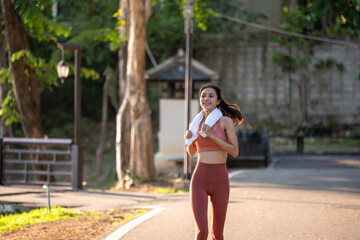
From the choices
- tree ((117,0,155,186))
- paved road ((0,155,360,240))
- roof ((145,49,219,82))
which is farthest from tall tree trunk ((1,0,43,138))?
roof ((145,49,219,82))

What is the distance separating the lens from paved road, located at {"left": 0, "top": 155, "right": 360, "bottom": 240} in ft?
23.7

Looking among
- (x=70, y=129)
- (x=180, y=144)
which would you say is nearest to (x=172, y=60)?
(x=180, y=144)

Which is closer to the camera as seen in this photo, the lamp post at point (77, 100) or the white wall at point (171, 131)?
the lamp post at point (77, 100)

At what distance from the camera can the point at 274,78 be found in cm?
2595

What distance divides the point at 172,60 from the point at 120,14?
10.0 feet

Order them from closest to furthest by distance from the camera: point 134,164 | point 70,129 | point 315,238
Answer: point 315,238
point 134,164
point 70,129

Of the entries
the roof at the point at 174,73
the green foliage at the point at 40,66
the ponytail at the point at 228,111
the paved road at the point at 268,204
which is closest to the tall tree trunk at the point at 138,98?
the roof at the point at 174,73

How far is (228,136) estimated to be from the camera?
5.50 metres

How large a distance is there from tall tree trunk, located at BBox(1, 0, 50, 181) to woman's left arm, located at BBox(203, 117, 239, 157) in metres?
10.6

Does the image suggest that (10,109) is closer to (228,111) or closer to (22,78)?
(22,78)

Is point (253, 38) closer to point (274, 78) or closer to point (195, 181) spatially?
point (274, 78)

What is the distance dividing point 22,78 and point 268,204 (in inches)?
354

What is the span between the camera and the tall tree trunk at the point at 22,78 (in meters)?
14.8

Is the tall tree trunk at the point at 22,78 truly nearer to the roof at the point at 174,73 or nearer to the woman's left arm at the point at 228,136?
the roof at the point at 174,73
